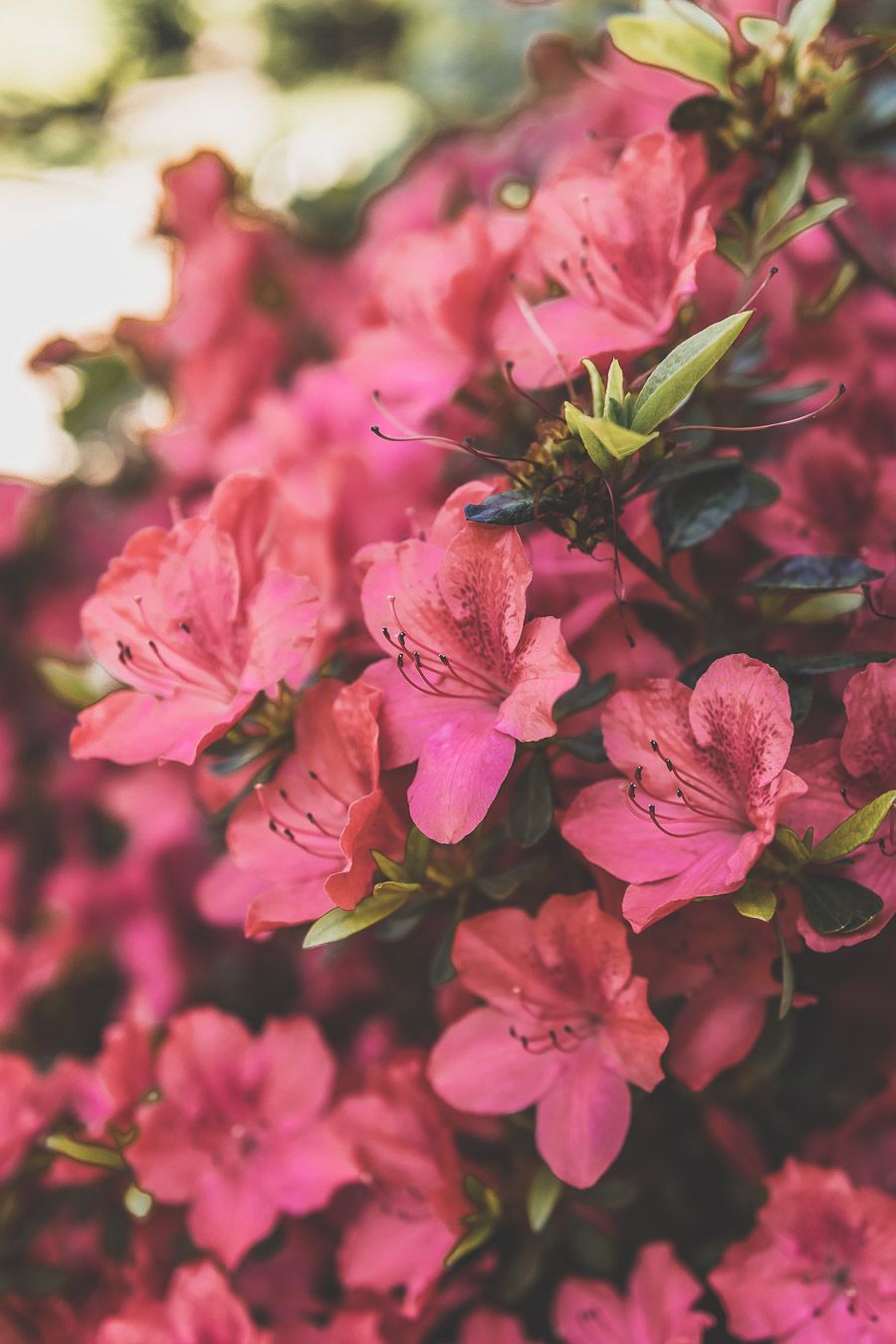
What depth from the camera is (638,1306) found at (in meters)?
0.76

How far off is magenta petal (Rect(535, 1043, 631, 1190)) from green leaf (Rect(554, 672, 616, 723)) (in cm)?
21

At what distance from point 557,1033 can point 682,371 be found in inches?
15.9

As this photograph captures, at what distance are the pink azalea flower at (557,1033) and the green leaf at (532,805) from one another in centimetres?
5

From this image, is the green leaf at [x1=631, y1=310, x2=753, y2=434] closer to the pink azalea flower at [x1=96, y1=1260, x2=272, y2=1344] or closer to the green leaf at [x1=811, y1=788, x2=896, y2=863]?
the green leaf at [x1=811, y1=788, x2=896, y2=863]

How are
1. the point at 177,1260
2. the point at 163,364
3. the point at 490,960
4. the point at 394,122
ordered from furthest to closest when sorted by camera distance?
the point at 394,122, the point at 163,364, the point at 177,1260, the point at 490,960

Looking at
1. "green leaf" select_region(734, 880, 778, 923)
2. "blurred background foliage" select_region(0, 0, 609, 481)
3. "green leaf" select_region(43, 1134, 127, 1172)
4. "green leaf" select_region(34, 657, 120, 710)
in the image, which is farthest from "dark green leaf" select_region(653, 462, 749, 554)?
"blurred background foliage" select_region(0, 0, 609, 481)

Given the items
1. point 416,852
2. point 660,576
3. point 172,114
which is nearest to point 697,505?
point 660,576

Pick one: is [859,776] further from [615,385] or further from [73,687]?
[73,687]

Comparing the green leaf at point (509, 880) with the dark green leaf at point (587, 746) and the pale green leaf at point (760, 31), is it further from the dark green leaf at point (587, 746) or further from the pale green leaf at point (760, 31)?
the pale green leaf at point (760, 31)

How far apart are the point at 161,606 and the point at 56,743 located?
723 mm

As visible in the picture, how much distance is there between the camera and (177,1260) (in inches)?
34.2

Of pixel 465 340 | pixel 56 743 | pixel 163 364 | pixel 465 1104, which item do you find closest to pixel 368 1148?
pixel 465 1104

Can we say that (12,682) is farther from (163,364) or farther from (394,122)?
(394,122)

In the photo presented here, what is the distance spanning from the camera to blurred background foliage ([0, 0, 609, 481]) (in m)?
1.48
